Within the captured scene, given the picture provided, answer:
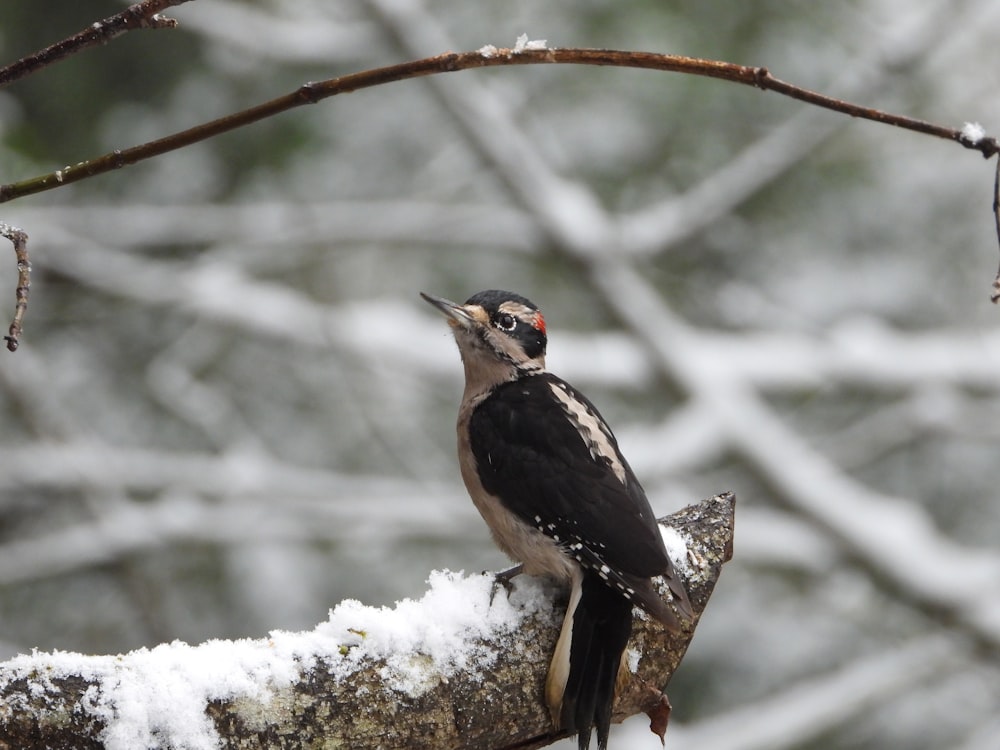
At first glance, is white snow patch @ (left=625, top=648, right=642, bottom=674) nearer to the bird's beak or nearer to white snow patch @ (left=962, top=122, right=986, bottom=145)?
the bird's beak

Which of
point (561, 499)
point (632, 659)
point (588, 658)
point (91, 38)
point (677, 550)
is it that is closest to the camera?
point (91, 38)

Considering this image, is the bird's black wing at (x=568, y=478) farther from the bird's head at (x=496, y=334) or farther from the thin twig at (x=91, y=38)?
the thin twig at (x=91, y=38)

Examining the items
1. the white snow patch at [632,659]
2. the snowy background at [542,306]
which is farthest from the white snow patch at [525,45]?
the snowy background at [542,306]

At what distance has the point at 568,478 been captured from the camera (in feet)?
10.0

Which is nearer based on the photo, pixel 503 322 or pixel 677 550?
pixel 677 550

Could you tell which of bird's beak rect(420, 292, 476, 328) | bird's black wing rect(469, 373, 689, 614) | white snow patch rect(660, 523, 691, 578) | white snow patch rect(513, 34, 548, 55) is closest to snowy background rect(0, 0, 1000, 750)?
bird's beak rect(420, 292, 476, 328)

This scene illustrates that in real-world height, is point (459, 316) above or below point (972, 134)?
above

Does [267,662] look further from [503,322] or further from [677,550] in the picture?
[503,322]

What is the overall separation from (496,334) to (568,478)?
67cm

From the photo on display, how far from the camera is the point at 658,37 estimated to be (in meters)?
8.66

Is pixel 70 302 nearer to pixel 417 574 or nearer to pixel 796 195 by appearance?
pixel 417 574

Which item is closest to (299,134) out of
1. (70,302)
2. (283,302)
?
(283,302)

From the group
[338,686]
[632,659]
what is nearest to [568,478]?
[632,659]

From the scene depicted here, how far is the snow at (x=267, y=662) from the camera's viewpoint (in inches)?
79.0
